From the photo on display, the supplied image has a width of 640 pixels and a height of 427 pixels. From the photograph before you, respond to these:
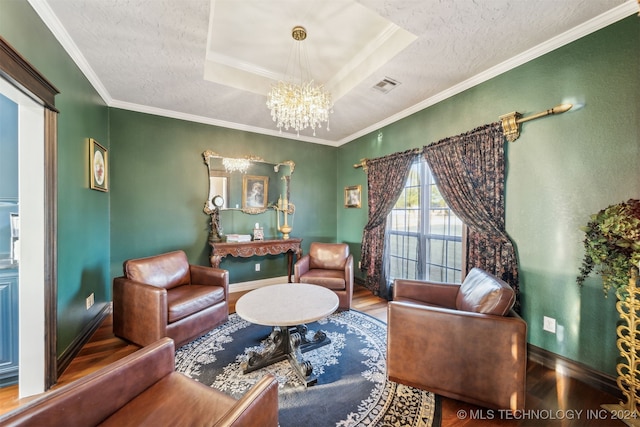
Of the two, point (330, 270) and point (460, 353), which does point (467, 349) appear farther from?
point (330, 270)

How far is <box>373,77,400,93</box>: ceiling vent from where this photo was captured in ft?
8.53

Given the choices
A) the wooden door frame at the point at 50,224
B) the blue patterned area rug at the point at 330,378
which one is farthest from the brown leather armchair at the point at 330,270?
the wooden door frame at the point at 50,224

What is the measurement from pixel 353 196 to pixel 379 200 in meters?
0.76

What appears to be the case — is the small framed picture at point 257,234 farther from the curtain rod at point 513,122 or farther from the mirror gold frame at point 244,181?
the curtain rod at point 513,122

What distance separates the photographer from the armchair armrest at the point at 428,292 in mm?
2260

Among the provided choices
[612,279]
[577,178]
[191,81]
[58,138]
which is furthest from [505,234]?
[58,138]

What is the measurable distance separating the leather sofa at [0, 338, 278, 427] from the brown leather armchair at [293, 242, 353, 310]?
5.83 ft

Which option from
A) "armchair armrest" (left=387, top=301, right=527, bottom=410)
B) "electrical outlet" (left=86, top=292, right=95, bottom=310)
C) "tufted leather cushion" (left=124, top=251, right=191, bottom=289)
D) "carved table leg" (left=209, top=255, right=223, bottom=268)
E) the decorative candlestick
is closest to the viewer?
"armchair armrest" (left=387, top=301, right=527, bottom=410)

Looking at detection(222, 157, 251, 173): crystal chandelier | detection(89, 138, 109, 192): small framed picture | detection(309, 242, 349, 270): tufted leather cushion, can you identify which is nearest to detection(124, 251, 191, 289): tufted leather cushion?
detection(89, 138, 109, 192): small framed picture

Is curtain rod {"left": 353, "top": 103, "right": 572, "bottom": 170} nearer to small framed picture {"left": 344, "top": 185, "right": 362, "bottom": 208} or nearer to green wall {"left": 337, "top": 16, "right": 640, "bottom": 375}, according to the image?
green wall {"left": 337, "top": 16, "right": 640, "bottom": 375}

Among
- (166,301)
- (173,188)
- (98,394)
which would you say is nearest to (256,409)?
(98,394)

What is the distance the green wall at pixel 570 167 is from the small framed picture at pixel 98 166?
416 centimetres

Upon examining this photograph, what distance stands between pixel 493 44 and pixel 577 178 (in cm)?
130

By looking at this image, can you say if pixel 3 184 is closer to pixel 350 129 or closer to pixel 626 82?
pixel 350 129
